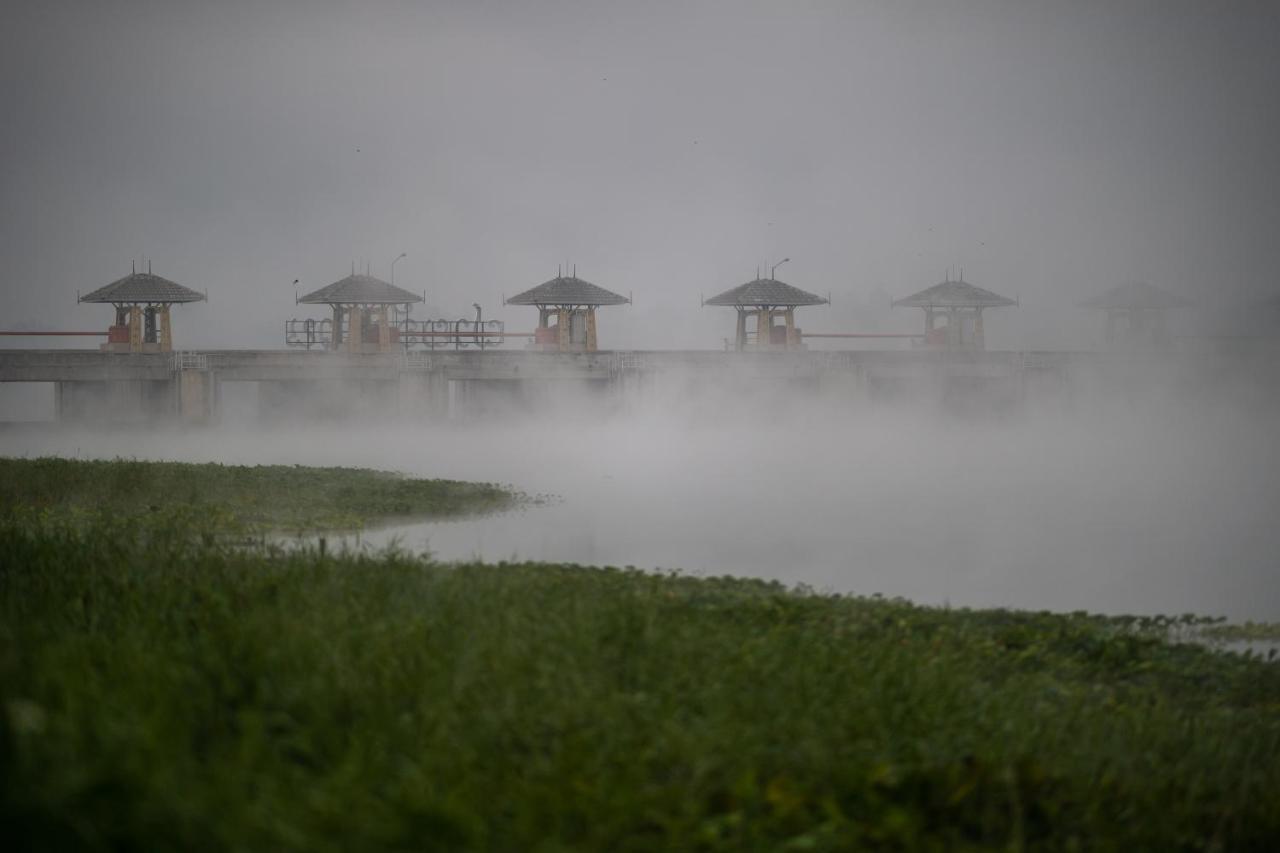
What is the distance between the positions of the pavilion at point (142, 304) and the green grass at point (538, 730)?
28477mm

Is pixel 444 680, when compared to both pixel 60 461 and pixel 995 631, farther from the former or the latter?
pixel 60 461

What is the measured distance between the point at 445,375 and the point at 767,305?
11716 millimetres

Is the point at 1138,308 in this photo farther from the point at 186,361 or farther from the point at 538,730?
the point at 538,730

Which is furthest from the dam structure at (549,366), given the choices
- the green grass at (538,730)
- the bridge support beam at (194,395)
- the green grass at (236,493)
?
the green grass at (538,730)

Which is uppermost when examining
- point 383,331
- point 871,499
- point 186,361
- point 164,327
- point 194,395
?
point 164,327

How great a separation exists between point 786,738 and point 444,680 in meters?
1.46

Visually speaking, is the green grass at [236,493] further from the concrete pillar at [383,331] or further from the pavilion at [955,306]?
the pavilion at [955,306]

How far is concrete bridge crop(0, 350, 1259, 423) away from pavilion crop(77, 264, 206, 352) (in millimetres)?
2159

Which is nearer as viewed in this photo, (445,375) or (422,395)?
(422,395)

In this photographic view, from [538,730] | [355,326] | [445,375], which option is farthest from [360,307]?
[538,730]

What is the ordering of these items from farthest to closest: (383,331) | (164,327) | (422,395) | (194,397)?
(383,331), (164,327), (422,395), (194,397)

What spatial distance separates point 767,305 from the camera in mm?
39625

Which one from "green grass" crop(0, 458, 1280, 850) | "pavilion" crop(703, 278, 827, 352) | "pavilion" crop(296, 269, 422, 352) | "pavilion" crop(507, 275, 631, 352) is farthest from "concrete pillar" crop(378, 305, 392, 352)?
"green grass" crop(0, 458, 1280, 850)

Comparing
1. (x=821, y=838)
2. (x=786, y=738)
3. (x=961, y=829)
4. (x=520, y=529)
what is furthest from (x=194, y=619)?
(x=520, y=529)
